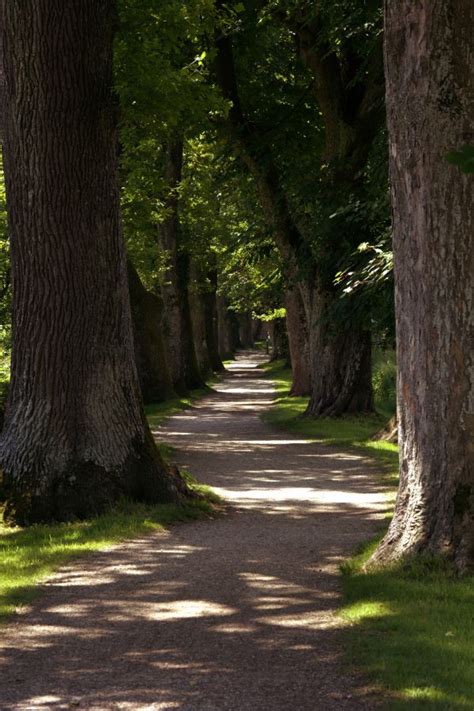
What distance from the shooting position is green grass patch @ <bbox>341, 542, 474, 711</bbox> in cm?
572

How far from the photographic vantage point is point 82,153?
41.1 ft

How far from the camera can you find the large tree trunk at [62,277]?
40.3 ft

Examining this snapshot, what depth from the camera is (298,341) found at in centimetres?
3434

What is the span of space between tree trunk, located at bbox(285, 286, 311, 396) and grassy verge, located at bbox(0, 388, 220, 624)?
808 inches

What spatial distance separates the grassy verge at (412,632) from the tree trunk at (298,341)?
24.4 m

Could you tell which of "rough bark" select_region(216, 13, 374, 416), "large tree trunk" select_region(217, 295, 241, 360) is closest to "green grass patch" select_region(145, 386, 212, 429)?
"rough bark" select_region(216, 13, 374, 416)

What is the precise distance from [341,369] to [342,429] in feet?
8.16

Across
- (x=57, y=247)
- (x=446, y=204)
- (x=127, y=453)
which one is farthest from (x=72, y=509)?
(x=446, y=204)

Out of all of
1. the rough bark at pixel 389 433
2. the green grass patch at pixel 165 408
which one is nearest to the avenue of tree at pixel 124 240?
the rough bark at pixel 389 433

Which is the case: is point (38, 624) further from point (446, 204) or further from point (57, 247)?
point (57, 247)

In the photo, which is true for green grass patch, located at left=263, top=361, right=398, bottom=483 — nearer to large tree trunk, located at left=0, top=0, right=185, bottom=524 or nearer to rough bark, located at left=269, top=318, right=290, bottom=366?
large tree trunk, located at left=0, top=0, right=185, bottom=524

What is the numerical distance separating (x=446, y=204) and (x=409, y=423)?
1.61 meters

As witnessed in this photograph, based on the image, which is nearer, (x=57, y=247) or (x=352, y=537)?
(x=352, y=537)

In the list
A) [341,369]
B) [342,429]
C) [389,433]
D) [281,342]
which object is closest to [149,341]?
[341,369]
